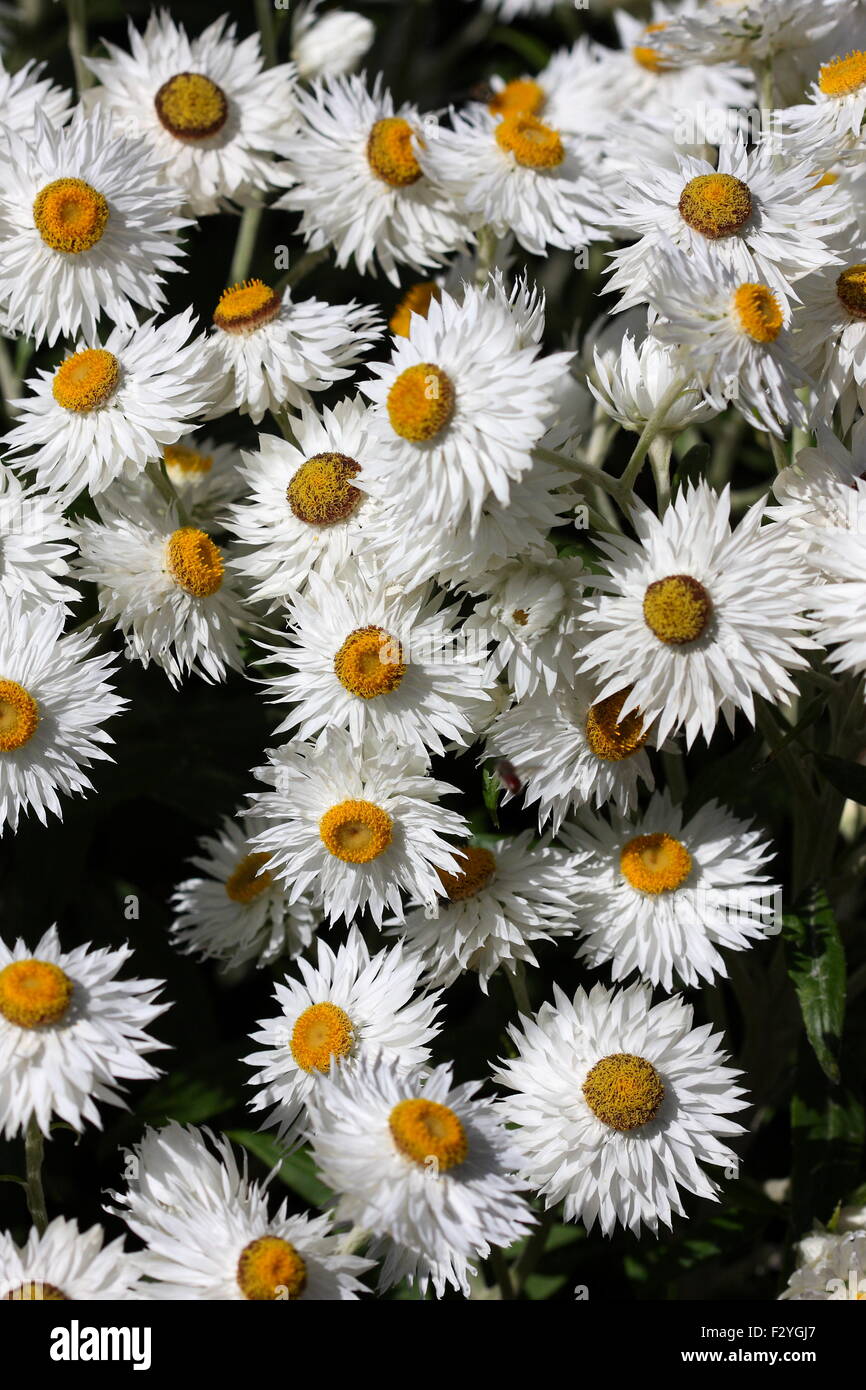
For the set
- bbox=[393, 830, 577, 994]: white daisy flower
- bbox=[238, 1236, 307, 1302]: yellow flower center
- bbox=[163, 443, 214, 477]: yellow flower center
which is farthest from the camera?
bbox=[163, 443, 214, 477]: yellow flower center

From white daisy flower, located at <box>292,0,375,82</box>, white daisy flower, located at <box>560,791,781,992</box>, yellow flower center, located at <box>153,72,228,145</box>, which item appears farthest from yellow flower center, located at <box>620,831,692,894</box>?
white daisy flower, located at <box>292,0,375,82</box>

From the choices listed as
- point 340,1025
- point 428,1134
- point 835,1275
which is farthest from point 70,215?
point 835,1275

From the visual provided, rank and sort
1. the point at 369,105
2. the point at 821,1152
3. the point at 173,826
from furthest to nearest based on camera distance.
→ 1. the point at 173,826
2. the point at 369,105
3. the point at 821,1152

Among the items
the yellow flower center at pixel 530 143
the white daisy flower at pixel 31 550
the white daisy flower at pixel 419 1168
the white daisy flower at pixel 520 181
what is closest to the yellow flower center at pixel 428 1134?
the white daisy flower at pixel 419 1168

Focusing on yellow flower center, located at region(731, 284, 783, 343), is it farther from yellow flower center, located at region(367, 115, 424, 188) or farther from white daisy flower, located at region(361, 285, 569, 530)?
yellow flower center, located at region(367, 115, 424, 188)

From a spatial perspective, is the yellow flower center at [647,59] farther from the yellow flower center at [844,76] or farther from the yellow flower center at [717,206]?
the yellow flower center at [717,206]
